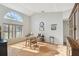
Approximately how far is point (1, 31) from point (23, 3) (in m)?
0.77

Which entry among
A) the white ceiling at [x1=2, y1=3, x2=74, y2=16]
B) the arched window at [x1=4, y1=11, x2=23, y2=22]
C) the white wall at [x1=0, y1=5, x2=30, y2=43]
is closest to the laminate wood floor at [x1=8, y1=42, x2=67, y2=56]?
the white wall at [x1=0, y1=5, x2=30, y2=43]

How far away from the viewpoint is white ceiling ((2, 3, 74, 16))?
89.0 inches

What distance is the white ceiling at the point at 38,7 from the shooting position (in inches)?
89.0

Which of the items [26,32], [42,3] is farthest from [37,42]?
[42,3]

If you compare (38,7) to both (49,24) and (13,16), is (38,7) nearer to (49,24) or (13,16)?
(49,24)

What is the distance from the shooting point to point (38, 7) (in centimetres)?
234

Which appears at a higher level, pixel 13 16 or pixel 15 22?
pixel 13 16

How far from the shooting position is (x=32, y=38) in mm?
2449

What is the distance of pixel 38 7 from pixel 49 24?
1.55 feet

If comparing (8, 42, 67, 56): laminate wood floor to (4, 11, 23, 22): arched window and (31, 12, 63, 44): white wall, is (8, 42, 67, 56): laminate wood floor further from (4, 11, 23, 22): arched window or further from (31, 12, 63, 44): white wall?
(4, 11, 23, 22): arched window

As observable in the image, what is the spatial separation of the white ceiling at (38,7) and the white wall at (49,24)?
0.12 metres

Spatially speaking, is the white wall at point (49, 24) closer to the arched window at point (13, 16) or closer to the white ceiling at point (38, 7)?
the white ceiling at point (38, 7)

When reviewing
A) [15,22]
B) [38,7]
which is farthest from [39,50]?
[38,7]

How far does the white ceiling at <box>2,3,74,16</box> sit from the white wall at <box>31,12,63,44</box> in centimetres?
12
